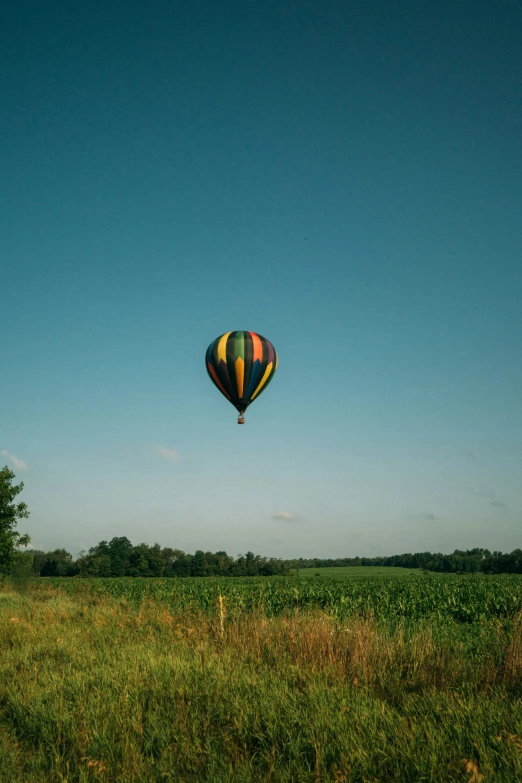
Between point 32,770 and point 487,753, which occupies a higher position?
point 487,753

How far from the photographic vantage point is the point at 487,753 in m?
3.97

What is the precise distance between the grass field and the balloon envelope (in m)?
8.69

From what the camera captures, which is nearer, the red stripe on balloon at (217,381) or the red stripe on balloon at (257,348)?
the red stripe on balloon at (257,348)

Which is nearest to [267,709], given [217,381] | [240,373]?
[240,373]

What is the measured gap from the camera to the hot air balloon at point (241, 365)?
52.4ft

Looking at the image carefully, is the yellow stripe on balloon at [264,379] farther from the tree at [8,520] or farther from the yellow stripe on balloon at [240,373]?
the tree at [8,520]

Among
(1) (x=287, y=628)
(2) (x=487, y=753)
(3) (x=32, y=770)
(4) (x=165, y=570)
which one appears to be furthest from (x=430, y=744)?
(4) (x=165, y=570)

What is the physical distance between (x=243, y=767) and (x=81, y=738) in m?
1.82

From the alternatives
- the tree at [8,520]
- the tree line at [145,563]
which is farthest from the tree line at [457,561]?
the tree at [8,520]

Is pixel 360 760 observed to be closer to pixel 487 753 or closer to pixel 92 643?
pixel 487 753

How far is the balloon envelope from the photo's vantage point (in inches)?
629

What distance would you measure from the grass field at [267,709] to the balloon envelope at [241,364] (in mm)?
8689

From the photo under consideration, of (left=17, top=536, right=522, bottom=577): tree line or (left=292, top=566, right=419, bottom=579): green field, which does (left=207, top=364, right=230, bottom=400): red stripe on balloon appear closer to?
(left=292, top=566, right=419, bottom=579): green field

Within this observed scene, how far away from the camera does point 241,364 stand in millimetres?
15945
